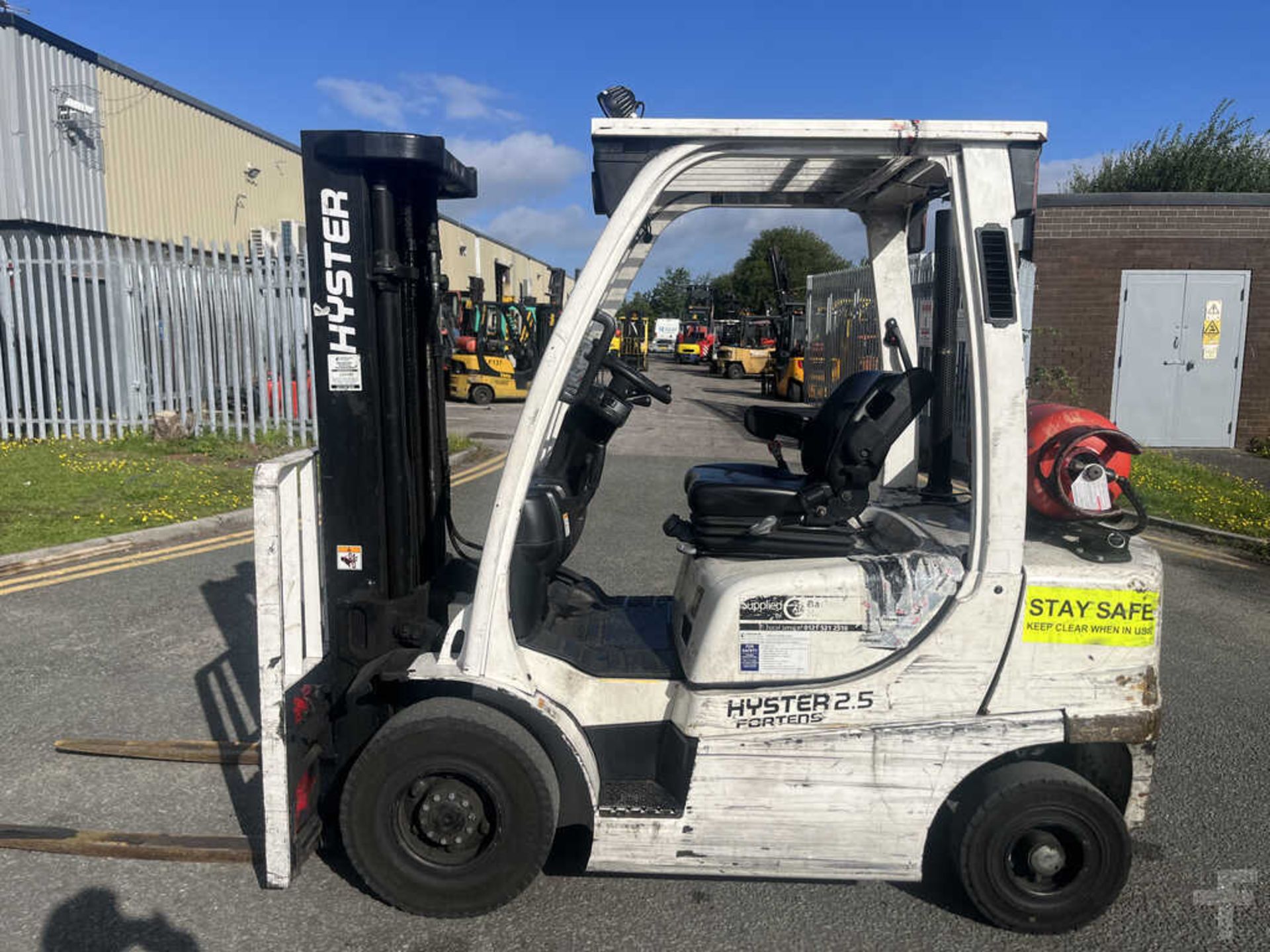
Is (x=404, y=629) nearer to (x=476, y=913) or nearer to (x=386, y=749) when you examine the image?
(x=386, y=749)

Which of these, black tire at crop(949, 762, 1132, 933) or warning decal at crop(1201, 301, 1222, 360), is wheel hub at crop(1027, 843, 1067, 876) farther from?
warning decal at crop(1201, 301, 1222, 360)

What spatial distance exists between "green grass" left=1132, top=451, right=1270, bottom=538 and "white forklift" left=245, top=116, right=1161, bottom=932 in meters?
7.65

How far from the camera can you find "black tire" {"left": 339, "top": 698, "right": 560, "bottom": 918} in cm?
314

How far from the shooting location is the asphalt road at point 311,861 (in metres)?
3.19

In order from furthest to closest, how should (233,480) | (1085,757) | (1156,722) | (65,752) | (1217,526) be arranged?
1. (233,480)
2. (1217,526)
3. (65,752)
4. (1085,757)
5. (1156,722)

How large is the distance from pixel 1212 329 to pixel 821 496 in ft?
48.5

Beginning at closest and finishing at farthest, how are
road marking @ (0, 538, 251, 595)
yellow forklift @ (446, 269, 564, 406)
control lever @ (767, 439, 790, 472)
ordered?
control lever @ (767, 439, 790, 472) → road marking @ (0, 538, 251, 595) → yellow forklift @ (446, 269, 564, 406)

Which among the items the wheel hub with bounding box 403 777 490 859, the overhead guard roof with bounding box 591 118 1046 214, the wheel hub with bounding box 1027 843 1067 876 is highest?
the overhead guard roof with bounding box 591 118 1046 214

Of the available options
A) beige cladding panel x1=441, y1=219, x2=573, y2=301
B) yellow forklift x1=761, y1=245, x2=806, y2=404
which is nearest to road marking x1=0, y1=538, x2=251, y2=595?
yellow forklift x1=761, y1=245, x2=806, y2=404

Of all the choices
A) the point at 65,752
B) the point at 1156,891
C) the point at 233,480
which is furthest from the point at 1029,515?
the point at 233,480

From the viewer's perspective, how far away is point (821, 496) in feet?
11.2

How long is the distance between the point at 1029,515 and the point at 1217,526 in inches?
302

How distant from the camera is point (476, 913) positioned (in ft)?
10.6

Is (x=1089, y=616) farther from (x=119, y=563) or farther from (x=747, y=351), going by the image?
(x=747, y=351)
